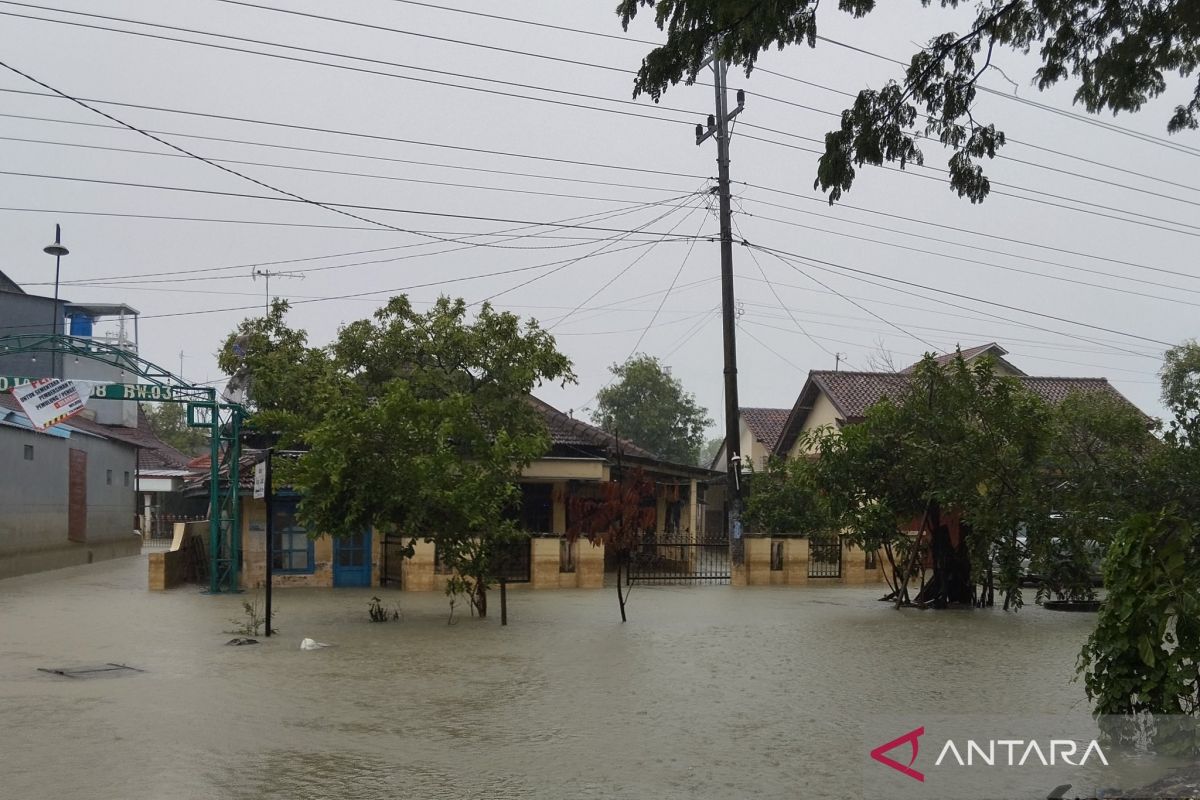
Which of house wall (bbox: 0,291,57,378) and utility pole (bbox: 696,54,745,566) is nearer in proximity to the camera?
utility pole (bbox: 696,54,745,566)

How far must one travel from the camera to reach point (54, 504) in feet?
95.6

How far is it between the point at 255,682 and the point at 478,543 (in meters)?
6.20

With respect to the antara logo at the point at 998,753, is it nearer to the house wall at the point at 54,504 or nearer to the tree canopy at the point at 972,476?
the tree canopy at the point at 972,476

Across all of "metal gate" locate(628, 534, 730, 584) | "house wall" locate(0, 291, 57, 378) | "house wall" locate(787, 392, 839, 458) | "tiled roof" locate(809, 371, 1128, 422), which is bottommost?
"metal gate" locate(628, 534, 730, 584)

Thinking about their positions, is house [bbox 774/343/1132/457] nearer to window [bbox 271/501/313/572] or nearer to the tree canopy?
the tree canopy

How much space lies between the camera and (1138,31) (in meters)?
9.73

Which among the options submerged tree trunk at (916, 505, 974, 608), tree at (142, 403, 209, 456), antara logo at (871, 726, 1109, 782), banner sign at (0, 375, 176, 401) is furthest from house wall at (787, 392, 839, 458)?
tree at (142, 403, 209, 456)

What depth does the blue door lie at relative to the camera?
2361 centimetres

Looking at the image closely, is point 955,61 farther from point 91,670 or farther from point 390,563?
point 390,563

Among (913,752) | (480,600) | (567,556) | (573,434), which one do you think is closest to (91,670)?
(480,600)

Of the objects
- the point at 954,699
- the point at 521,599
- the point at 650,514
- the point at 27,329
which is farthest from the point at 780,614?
the point at 27,329

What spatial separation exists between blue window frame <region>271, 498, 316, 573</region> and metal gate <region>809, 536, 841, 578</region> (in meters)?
11.5

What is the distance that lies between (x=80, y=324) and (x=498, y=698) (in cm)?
3542

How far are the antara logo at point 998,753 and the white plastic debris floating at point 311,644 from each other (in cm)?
790
